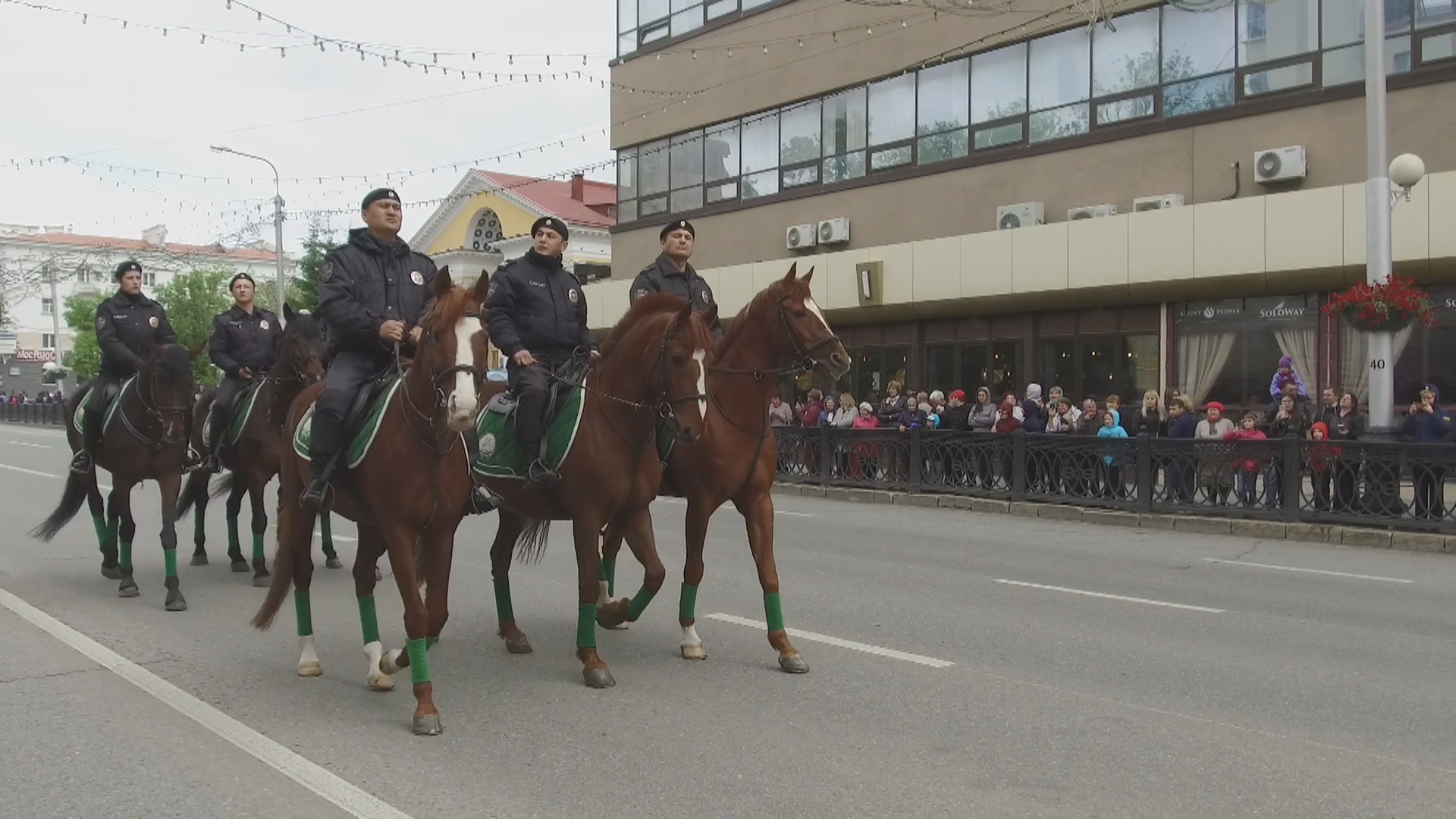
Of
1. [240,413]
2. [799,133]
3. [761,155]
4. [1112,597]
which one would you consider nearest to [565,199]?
[761,155]

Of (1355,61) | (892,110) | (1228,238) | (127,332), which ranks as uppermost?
(892,110)

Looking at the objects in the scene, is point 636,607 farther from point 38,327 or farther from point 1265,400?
point 38,327

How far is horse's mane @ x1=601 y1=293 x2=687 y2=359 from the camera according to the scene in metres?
6.92


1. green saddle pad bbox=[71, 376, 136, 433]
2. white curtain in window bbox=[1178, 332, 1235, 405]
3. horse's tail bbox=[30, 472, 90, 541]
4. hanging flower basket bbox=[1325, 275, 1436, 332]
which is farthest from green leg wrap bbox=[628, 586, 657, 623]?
white curtain in window bbox=[1178, 332, 1235, 405]

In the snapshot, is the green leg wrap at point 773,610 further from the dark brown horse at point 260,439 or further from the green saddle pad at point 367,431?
the dark brown horse at point 260,439

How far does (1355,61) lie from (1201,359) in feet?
18.2

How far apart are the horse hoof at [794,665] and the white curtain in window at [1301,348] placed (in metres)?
16.7

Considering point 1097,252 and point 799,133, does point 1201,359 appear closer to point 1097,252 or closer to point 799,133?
point 1097,252

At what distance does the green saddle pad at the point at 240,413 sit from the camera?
420 inches

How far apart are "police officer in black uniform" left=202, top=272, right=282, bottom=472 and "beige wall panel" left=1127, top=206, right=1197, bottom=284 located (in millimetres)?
15581

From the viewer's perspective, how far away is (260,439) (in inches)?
414

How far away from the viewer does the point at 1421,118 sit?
1905 centimetres

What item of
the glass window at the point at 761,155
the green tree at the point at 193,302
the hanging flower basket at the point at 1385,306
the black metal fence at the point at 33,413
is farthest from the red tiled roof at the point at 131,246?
the hanging flower basket at the point at 1385,306

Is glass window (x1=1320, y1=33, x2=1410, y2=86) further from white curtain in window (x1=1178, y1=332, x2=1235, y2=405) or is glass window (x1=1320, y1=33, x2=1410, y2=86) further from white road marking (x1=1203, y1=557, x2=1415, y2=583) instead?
white road marking (x1=1203, y1=557, x2=1415, y2=583)
